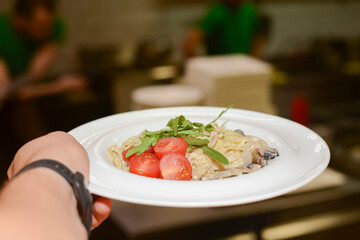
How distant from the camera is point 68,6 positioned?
439cm

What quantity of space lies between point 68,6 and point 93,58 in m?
Result: 0.72

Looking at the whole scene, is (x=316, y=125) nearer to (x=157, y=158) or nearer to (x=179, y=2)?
(x=157, y=158)

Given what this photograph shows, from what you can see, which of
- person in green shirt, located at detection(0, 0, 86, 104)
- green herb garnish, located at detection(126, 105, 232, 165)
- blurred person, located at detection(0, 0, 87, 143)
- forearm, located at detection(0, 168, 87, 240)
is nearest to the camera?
forearm, located at detection(0, 168, 87, 240)

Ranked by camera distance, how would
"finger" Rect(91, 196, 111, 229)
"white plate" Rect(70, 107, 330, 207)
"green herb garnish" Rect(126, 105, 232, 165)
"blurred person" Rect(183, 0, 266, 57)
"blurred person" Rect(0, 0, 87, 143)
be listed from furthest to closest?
"blurred person" Rect(183, 0, 266, 57) → "blurred person" Rect(0, 0, 87, 143) → "green herb garnish" Rect(126, 105, 232, 165) → "finger" Rect(91, 196, 111, 229) → "white plate" Rect(70, 107, 330, 207)

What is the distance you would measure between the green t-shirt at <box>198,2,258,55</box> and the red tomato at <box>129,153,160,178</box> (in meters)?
2.91

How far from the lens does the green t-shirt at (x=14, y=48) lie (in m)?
2.85

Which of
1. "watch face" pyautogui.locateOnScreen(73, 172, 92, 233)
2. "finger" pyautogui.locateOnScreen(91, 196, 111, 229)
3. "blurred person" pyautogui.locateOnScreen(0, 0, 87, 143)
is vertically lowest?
"blurred person" pyautogui.locateOnScreen(0, 0, 87, 143)

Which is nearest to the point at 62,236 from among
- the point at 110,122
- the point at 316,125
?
the point at 110,122

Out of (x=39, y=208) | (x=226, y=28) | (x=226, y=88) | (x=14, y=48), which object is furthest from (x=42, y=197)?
(x=226, y=28)

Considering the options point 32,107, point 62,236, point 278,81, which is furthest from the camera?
point 278,81

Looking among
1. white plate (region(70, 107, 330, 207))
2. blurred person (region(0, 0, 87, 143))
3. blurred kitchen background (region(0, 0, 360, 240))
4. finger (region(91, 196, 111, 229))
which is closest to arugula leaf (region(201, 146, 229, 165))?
white plate (region(70, 107, 330, 207))

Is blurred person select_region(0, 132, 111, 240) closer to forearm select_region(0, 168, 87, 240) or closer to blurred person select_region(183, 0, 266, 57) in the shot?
forearm select_region(0, 168, 87, 240)

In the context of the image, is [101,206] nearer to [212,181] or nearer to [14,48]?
[212,181]

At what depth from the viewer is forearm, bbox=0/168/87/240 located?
0.52 m
